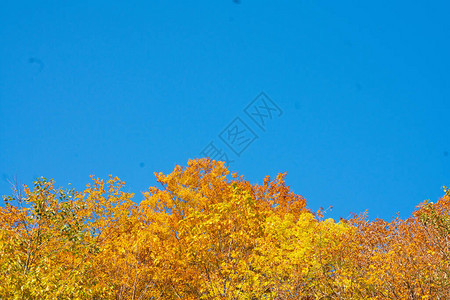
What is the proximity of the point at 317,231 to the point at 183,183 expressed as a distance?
34.9ft

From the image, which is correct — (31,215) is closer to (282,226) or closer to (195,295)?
(195,295)

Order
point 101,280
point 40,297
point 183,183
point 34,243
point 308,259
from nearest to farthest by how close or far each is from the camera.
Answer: point 40,297 < point 34,243 < point 101,280 < point 308,259 < point 183,183

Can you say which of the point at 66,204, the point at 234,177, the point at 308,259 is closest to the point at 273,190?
the point at 234,177

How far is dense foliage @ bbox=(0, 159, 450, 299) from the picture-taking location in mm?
12352

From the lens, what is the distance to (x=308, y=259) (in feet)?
59.8

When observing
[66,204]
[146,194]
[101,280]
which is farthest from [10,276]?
[146,194]

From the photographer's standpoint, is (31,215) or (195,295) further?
(195,295)

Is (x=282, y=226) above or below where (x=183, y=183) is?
below

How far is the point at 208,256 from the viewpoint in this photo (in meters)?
14.8

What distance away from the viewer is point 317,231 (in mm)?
20359

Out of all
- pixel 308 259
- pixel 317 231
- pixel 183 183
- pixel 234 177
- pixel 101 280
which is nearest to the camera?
pixel 101 280

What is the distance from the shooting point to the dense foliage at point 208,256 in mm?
12352

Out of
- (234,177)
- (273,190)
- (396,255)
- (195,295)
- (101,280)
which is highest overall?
(234,177)

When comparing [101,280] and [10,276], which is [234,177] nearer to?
[101,280]
